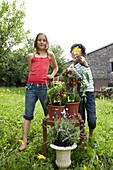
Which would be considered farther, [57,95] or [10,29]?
[10,29]

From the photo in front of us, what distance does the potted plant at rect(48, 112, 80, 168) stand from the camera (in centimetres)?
223

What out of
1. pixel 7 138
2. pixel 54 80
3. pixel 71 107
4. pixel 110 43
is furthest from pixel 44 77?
pixel 110 43

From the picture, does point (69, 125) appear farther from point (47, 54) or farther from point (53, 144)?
point (47, 54)

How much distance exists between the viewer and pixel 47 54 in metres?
2.89

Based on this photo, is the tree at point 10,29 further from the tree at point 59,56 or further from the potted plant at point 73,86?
the potted plant at point 73,86

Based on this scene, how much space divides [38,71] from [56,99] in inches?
17.1

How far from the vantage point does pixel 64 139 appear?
222 cm

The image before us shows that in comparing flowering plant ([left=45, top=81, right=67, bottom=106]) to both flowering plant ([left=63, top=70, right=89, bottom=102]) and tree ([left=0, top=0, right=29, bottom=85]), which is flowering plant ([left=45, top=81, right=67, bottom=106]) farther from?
tree ([left=0, top=0, right=29, bottom=85])

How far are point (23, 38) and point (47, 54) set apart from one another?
13.1 m

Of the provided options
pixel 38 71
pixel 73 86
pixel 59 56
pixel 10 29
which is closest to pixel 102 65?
pixel 59 56

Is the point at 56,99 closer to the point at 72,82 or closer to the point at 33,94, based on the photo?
the point at 72,82

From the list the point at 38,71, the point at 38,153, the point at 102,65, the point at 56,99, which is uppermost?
the point at 102,65

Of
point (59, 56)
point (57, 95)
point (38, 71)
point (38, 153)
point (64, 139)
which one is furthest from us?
point (59, 56)

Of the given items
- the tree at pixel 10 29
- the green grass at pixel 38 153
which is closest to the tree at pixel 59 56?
the tree at pixel 10 29
